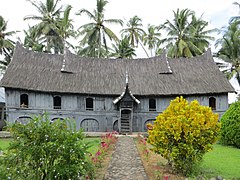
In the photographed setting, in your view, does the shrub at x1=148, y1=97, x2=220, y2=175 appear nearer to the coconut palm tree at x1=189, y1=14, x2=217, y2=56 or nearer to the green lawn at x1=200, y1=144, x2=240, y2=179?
the green lawn at x1=200, y1=144, x2=240, y2=179

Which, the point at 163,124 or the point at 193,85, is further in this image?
the point at 193,85

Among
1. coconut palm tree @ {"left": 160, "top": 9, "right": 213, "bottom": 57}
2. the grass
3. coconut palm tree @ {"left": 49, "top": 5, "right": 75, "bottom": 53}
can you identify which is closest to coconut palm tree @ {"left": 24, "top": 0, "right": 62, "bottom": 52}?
coconut palm tree @ {"left": 49, "top": 5, "right": 75, "bottom": 53}

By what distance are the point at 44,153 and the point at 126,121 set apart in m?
19.9

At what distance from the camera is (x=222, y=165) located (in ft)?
36.7

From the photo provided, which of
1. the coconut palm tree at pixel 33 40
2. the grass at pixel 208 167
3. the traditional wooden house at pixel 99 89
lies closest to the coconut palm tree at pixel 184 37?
the traditional wooden house at pixel 99 89

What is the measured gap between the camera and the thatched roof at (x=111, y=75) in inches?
1011

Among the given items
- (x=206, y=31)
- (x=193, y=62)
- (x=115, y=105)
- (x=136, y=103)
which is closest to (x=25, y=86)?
(x=115, y=105)

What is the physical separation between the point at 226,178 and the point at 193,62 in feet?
74.1

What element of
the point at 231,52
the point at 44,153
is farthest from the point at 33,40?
the point at 44,153

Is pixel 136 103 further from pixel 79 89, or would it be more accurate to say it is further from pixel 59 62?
pixel 59 62

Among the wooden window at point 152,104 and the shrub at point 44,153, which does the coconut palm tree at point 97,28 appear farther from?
the shrub at point 44,153

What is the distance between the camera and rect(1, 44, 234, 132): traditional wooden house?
82.2ft

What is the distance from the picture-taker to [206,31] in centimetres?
4022

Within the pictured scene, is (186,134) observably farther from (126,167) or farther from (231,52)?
(231,52)
